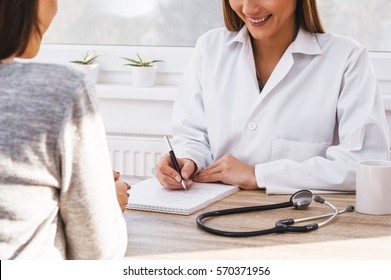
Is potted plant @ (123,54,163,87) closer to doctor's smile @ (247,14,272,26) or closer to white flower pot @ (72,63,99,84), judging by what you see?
white flower pot @ (72,63,99,84)

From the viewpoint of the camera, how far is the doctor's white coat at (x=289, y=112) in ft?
6.38

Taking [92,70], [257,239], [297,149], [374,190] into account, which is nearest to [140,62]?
[92,70]

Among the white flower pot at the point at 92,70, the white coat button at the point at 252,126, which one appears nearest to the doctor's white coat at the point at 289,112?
the white coat button at the point at 252,126

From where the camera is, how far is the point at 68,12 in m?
3.22

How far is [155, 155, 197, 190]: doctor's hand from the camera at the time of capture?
1862 millimetres

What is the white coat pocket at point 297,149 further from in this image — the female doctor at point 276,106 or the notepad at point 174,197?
the notepad at point 174,197

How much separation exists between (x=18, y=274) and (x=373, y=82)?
131 centimetres

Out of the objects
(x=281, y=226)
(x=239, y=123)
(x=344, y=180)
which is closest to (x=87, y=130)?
(x=281, y=226)

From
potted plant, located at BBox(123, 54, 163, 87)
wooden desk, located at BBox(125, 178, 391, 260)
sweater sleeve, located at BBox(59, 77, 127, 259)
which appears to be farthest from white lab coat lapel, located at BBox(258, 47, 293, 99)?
sweater sleeve, located at BBox(59, 77, 127, 259)

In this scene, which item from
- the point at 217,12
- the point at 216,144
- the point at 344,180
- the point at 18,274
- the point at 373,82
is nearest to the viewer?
the point at 18,274

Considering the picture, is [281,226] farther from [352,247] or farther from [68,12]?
[68,12]

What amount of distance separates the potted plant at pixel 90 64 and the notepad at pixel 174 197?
1.21 metres

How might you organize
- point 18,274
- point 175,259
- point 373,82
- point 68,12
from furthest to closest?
point 68,12 < point 373,82 < point 175,259 < point 18,274

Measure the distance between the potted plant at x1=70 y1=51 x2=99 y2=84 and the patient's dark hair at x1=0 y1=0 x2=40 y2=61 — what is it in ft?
6.88
